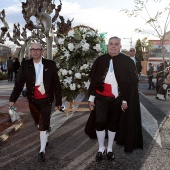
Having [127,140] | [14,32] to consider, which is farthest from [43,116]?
[14,32]

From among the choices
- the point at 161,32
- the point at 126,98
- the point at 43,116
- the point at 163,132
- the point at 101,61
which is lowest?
the point at 163,132

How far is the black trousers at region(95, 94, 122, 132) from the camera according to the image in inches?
186

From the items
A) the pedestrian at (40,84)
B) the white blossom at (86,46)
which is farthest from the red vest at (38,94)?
the white blossom at (86,46)

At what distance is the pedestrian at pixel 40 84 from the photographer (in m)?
4.78

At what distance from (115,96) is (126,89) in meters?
0.21

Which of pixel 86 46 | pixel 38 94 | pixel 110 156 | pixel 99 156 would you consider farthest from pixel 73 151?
pixel 86 46

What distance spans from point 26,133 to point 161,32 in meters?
20.5

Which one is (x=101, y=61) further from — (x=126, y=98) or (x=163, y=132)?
(x=163, y=132)

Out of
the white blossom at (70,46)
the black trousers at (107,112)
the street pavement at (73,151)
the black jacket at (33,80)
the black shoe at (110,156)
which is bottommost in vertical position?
the street pavement at (73,151)

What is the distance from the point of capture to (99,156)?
15.5 ft

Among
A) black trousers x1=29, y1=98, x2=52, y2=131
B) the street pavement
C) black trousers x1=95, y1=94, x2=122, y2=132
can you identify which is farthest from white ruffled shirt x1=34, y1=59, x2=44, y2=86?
→ the street pavement

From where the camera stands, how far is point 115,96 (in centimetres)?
471

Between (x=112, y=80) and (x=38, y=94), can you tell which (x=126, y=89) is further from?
(x=38, y=94)

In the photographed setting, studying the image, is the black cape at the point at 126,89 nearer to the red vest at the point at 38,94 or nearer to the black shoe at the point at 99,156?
the black shoe at the point at 99,156
